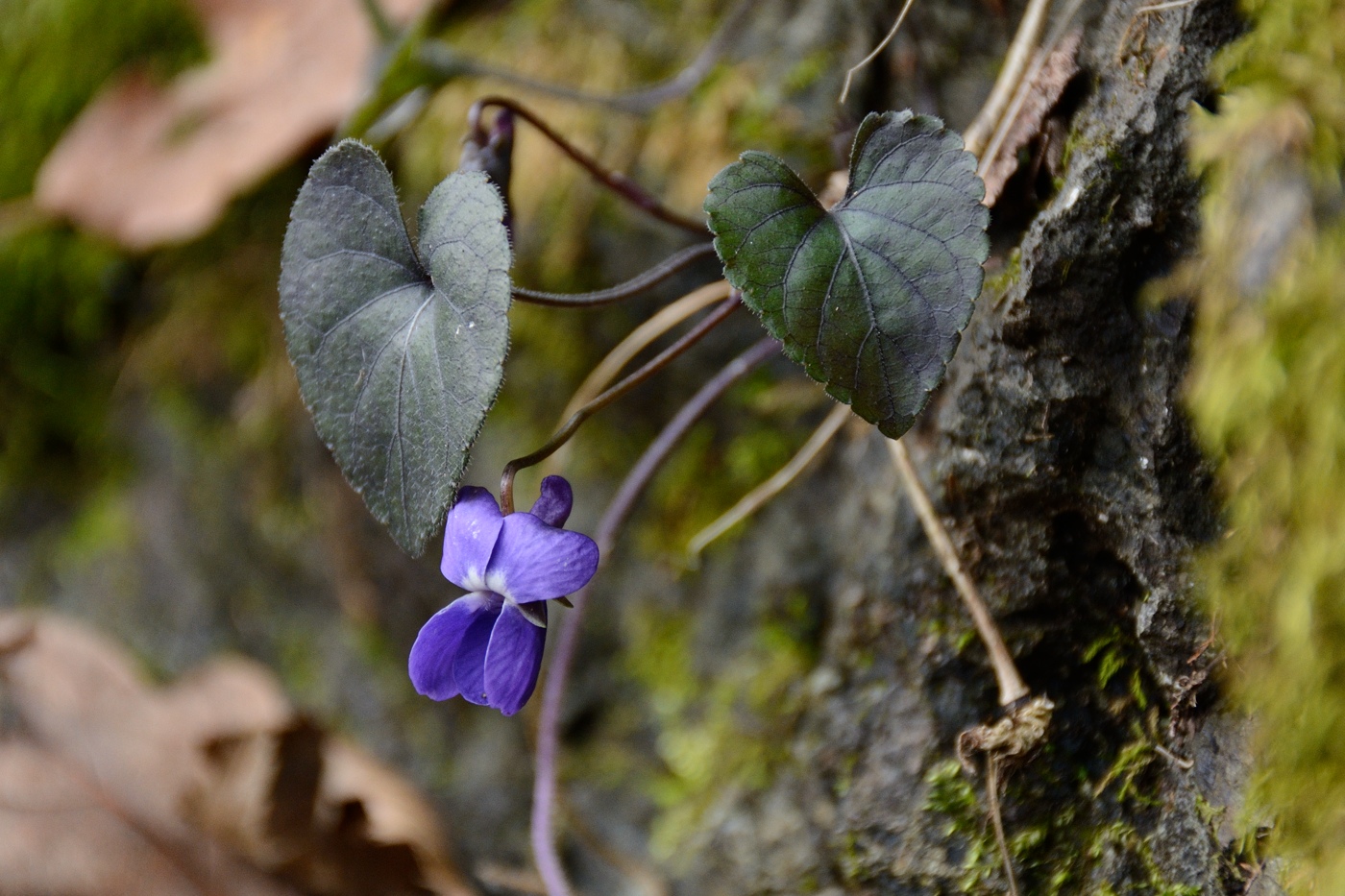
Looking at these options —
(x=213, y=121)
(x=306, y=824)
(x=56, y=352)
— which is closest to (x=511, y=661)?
(x=306, y=824)

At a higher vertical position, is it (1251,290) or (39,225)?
(39,225)

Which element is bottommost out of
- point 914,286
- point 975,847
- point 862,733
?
point 975,847

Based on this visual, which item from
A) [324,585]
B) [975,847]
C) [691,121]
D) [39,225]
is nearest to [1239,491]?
[975,847]

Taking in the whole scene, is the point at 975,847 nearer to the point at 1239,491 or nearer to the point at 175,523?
the point at 1239,491

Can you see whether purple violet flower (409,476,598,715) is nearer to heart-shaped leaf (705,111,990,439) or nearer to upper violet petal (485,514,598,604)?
upper violet petal (485,514,598,604)

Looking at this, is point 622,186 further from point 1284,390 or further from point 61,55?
point 61,55
